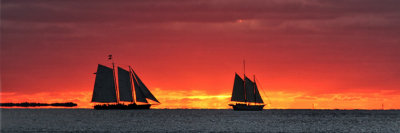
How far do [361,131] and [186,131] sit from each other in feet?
109

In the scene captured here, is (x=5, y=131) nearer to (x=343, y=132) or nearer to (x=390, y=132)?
(x=343, y=132)

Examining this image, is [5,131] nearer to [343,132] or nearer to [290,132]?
[290,132]

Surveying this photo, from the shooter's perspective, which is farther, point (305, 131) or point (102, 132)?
point (305, 131)

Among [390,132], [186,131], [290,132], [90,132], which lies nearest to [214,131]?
[186,131]

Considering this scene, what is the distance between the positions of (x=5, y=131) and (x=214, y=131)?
3699 cm

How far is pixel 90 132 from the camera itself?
120 m

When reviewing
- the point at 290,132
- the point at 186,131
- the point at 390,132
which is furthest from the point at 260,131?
the point at 390,132

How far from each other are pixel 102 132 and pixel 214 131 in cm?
2031

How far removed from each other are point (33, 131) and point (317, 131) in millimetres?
52285

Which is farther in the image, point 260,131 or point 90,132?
point 260,131

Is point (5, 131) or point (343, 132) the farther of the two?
point (343, 132)

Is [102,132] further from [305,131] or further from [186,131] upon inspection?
[305,131]

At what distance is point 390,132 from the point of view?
126m

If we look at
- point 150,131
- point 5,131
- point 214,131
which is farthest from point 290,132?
point 5,131
